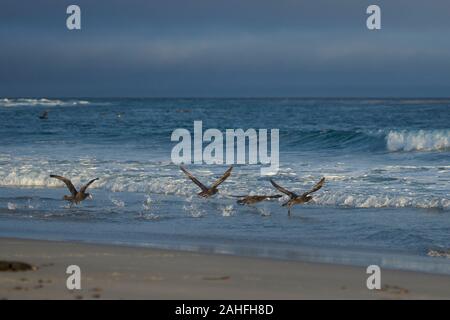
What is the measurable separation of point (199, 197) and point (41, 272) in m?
8.21

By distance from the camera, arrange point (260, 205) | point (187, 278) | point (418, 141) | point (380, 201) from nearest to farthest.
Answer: point (187, 278) < point (380, 201) < point (260, 205) < point (418, 141)

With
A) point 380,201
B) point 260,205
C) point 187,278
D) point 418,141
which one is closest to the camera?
point 187,278

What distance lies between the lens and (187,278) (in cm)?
796

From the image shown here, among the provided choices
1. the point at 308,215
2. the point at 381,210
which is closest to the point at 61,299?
the point at 308,215

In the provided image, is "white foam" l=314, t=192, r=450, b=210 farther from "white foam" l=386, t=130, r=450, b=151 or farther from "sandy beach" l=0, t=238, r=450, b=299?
"white foam" l=386, t=130, r=450, b=151

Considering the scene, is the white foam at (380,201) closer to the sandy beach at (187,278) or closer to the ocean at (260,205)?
the ocean at (260,205)

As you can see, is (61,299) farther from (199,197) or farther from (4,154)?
(4,154)

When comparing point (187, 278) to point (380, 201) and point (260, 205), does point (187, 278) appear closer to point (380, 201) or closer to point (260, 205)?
point (260, 205)

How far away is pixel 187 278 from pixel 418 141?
71.7 ft

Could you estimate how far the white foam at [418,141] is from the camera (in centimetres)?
2748

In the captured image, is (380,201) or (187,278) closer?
(187,278)

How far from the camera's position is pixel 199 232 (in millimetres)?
12031

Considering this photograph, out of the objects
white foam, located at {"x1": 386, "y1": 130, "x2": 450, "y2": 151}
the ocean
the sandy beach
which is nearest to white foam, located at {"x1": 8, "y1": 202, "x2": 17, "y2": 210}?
the ocean

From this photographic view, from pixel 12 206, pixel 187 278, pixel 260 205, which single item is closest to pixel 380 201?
pixel 260 205
